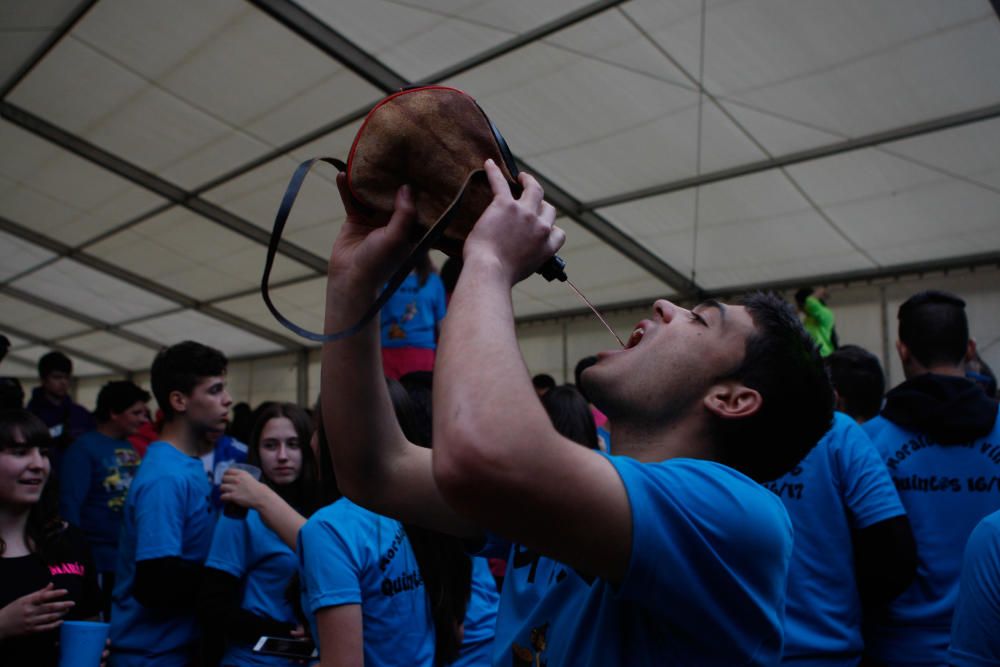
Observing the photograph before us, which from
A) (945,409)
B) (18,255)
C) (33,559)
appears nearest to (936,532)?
(945,409)

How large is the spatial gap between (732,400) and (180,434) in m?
2.74

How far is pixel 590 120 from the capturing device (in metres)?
7.23

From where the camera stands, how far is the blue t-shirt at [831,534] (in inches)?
97.0

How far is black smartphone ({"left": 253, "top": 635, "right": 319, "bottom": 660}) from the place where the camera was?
262cm

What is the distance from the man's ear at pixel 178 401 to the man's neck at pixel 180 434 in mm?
39

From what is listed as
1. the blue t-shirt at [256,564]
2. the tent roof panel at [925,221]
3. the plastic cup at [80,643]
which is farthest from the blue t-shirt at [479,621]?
the tent roof panel at [925,221]

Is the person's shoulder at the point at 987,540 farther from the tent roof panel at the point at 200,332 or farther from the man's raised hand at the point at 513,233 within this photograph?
the tent roof panel at the point at 200,332

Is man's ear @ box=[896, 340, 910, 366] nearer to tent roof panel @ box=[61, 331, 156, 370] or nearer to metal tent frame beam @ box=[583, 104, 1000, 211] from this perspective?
metal tent frame beam @ box=[583, 104, 1000, 211]

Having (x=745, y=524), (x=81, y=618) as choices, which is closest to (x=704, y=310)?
(x=745, y=524)

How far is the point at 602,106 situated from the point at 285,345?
10.3 metres

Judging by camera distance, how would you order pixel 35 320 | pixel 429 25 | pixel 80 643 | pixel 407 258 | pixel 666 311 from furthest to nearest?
pixel 35 320, pixel 429 25, pixel 80 643, pixel 666 311, pixel 407 258

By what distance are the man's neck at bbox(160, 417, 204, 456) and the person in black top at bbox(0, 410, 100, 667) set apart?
18.9 inches

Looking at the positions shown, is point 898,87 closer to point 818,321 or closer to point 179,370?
point 818,321

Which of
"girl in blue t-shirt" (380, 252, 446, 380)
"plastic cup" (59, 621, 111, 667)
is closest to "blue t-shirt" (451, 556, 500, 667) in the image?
"plastic cup" (59, 621, 111, 667)
